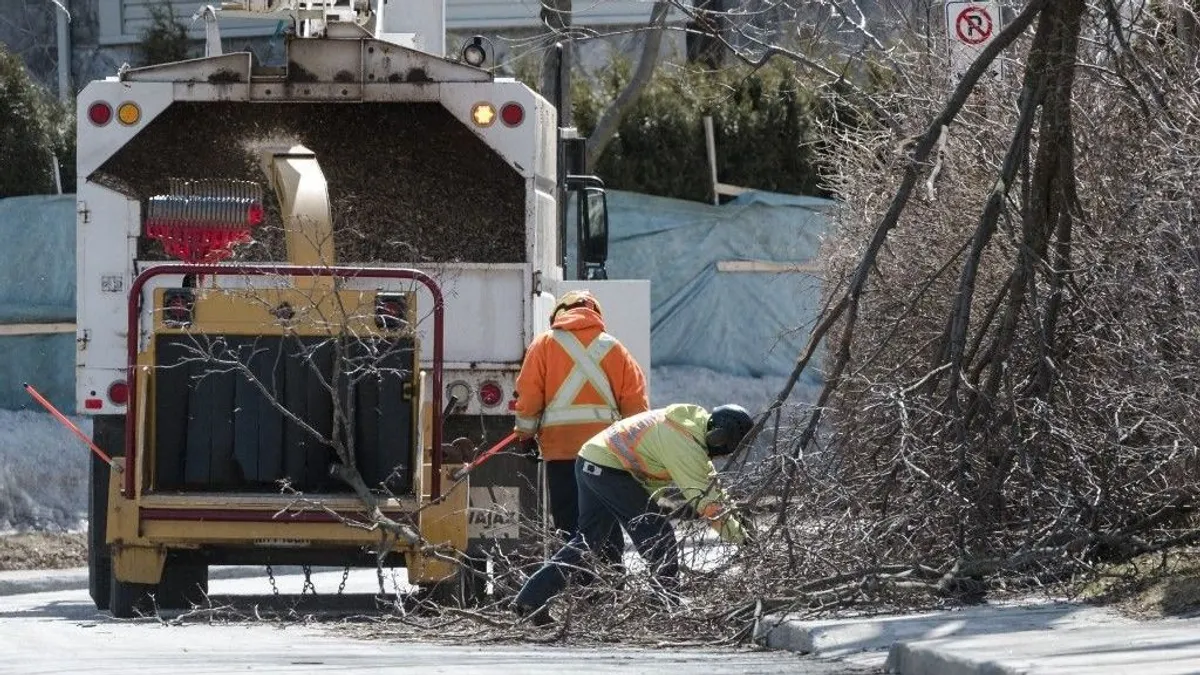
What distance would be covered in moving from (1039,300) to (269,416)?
10.5ft

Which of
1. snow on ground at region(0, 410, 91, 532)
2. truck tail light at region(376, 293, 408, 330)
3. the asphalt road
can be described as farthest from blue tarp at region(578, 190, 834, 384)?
the asphalt road

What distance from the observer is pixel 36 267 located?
55.9 feet

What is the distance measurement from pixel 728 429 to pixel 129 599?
270 cm

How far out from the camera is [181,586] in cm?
1024

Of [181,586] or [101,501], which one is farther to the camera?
[101,501]

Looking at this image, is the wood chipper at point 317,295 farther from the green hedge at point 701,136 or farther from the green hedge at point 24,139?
the green hedge at point 701,136

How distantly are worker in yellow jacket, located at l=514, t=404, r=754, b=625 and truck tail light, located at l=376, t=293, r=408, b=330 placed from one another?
3.26 ft

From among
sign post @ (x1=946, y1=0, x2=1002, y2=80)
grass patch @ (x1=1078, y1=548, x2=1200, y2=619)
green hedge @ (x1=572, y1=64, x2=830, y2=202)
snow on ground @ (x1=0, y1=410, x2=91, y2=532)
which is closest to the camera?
grass patch @ (x1=1078, y1=548, x2=1200, y2=619)

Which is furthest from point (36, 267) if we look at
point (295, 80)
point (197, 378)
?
point (197, 378)

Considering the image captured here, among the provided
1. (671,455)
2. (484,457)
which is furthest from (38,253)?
(671,455)

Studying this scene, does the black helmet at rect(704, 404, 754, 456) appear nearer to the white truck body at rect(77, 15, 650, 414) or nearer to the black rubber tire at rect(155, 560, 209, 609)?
the white truck body at rect(77, 15, 650, 414)

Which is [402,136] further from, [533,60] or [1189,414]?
[533,60]

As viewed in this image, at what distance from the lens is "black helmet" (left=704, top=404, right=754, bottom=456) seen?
8789 millimetres

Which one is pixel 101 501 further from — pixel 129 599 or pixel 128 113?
pixel 128 113
